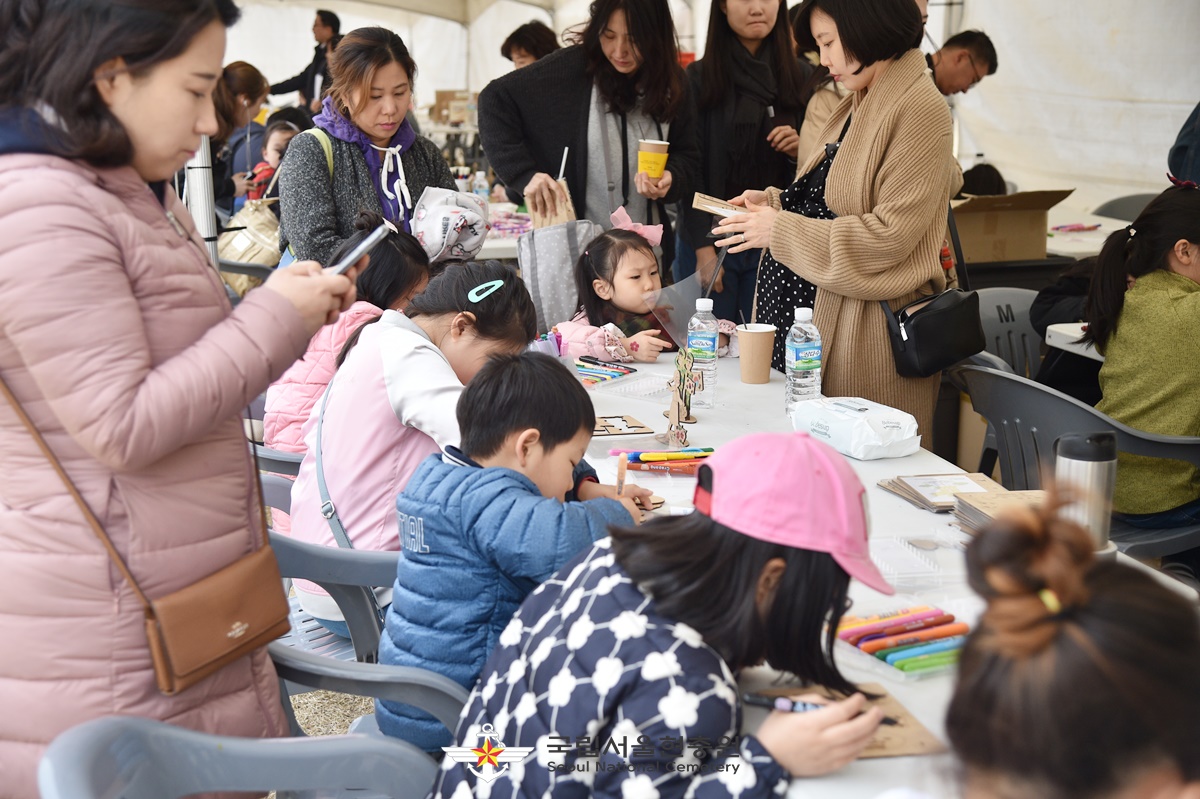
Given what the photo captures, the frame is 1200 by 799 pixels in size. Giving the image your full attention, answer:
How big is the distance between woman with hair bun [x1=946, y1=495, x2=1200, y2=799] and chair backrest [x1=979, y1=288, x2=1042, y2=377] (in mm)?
2994

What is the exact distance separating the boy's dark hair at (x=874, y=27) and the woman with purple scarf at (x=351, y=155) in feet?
4.32

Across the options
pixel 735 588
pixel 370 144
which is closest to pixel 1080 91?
pixel 370 144

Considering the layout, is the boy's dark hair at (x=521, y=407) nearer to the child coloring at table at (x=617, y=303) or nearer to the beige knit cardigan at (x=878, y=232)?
the beige knit cardigan at (x=878, y=232)

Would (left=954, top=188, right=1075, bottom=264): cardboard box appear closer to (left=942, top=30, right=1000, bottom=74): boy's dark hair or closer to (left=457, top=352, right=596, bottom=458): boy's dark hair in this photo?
(left=942, top=30, right=1000, bottom=74): boy's dark hair

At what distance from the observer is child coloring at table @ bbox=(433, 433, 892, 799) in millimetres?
1164

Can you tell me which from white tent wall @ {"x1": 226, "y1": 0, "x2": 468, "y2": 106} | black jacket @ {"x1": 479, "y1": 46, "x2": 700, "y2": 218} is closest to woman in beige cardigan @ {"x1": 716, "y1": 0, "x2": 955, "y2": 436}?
black jacket @ {"x1": 479, "y1": 46, "x2": 700, "y2": 218}

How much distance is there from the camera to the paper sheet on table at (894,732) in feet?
4.13

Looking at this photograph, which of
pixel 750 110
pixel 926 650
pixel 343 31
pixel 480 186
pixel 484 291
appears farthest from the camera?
pixel 343 31

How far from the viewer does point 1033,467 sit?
2.59 m

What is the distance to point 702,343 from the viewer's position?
2.89 m

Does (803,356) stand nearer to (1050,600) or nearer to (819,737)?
(819,737)

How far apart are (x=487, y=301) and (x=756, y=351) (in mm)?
977

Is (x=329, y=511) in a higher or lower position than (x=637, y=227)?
lower

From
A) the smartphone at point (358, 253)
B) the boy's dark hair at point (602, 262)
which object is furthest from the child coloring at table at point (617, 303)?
the smartphone at point (358, 253)
